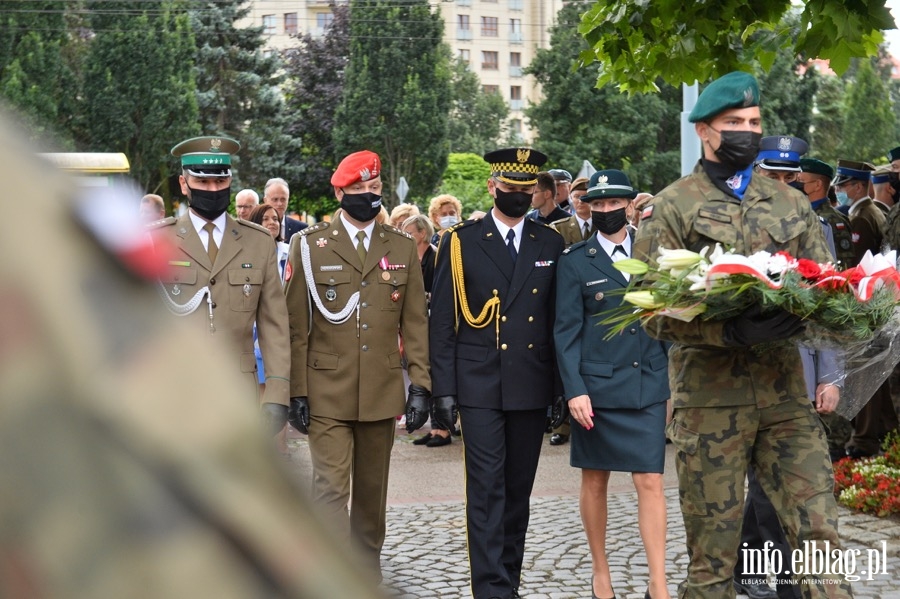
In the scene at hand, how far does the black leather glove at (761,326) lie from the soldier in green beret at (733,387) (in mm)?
42

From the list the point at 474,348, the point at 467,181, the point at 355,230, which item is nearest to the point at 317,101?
the point at 467,181

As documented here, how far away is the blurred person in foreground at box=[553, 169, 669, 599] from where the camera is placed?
219 inches

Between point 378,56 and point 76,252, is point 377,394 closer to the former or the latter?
point 76,252

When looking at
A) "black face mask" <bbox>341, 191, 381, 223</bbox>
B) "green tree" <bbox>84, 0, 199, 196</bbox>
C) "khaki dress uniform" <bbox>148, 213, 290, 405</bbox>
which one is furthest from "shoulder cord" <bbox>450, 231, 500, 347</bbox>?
"green tree" <bbox>84, 0, 199, 196</bbox>

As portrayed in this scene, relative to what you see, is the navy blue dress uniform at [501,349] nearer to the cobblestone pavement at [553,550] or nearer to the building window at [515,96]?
the cobblestone pavement at [553,550]

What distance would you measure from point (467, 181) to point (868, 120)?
21688 mm

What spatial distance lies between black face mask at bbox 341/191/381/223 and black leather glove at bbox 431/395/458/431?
1.04 meters

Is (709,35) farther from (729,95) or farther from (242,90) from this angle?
(242,90)

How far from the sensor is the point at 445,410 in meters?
5.93

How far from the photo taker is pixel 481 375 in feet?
19.5

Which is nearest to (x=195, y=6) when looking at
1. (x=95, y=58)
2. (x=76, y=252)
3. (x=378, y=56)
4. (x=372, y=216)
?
(x=378, y=56)

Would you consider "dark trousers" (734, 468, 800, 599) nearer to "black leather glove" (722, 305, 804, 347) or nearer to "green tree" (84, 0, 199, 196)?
"black leather glove" (722, 305, 804, 347)

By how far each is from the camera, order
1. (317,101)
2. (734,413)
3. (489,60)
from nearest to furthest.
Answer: (734,413)
(317,101)
(489,60)

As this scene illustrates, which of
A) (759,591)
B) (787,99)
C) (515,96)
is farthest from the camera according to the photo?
(515,96)
